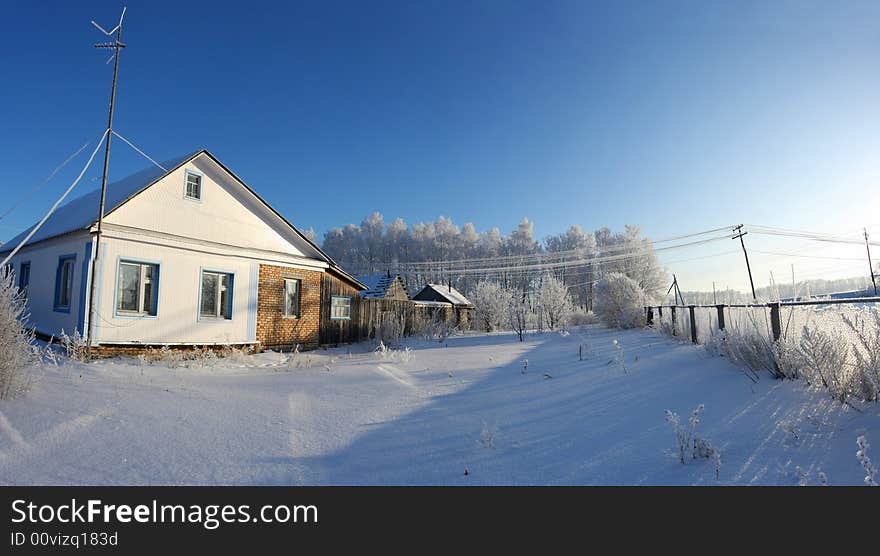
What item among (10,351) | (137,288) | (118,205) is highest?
(118,205)

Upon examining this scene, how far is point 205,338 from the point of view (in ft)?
36.7

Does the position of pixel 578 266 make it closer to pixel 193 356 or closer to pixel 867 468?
pixel 193 356

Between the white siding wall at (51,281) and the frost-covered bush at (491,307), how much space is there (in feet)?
78.8

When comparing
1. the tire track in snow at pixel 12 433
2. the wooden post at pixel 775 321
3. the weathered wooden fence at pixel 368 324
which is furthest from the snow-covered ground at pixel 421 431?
the weathered wooden fence at pixel 368 324

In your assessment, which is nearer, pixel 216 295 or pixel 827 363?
pixel 827 363

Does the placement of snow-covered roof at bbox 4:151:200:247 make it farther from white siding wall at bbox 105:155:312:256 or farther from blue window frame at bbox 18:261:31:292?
blue window frame at bbox 18:261:31:292

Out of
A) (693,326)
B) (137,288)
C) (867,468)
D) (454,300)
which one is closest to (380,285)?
(454,300)

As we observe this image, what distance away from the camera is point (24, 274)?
12383 millimetres

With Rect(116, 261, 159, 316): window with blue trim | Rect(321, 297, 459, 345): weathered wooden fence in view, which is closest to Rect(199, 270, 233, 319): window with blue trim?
Rect(116, 261, 159, 316): window with blue trim

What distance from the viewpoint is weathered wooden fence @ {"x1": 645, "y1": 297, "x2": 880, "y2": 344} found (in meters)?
5.60

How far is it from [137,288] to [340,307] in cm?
682

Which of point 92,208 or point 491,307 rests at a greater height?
point 92,208

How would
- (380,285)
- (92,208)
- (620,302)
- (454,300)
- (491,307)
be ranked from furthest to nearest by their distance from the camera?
(454,300)
(491,307)
(380,285)
(620,302)
(92,208)
